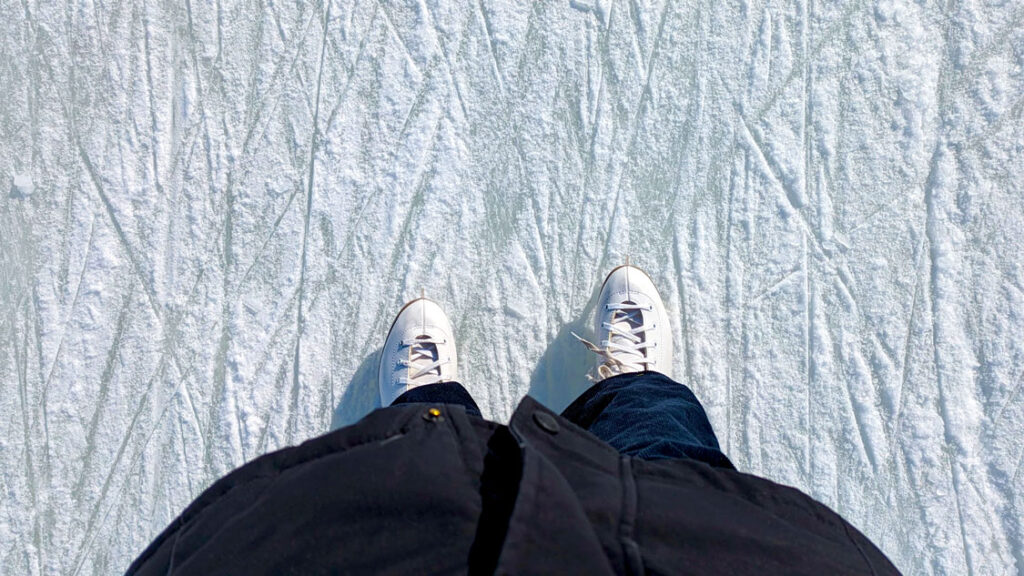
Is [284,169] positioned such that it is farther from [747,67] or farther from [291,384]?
[747,67]

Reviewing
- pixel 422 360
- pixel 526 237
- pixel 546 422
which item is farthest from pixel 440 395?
pixel 546 422

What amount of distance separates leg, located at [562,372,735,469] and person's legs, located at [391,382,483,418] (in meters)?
0.18

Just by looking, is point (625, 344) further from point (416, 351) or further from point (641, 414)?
point (416, 351)

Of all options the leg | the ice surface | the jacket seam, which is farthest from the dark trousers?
the jacket seam

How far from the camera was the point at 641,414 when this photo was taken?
1058 mm

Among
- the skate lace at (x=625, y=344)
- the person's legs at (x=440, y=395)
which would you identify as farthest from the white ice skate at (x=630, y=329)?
the person's legs at (x=440, y=395)

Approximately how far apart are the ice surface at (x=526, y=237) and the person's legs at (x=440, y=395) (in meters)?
0.11

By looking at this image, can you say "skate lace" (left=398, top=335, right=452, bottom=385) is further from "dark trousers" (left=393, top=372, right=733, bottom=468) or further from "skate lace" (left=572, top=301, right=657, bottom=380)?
"skate lace" (left=572, top=301, right=657, bottom=380)

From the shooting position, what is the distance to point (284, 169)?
133 cm

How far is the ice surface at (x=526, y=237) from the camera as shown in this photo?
1.30 metres

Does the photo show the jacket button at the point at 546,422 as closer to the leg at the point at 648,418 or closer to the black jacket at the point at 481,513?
the black jacket at the point at 481,513

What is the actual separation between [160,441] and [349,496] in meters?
0.90

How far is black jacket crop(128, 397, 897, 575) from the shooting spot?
1.90 feet

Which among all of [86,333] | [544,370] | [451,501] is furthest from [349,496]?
[86,333]
